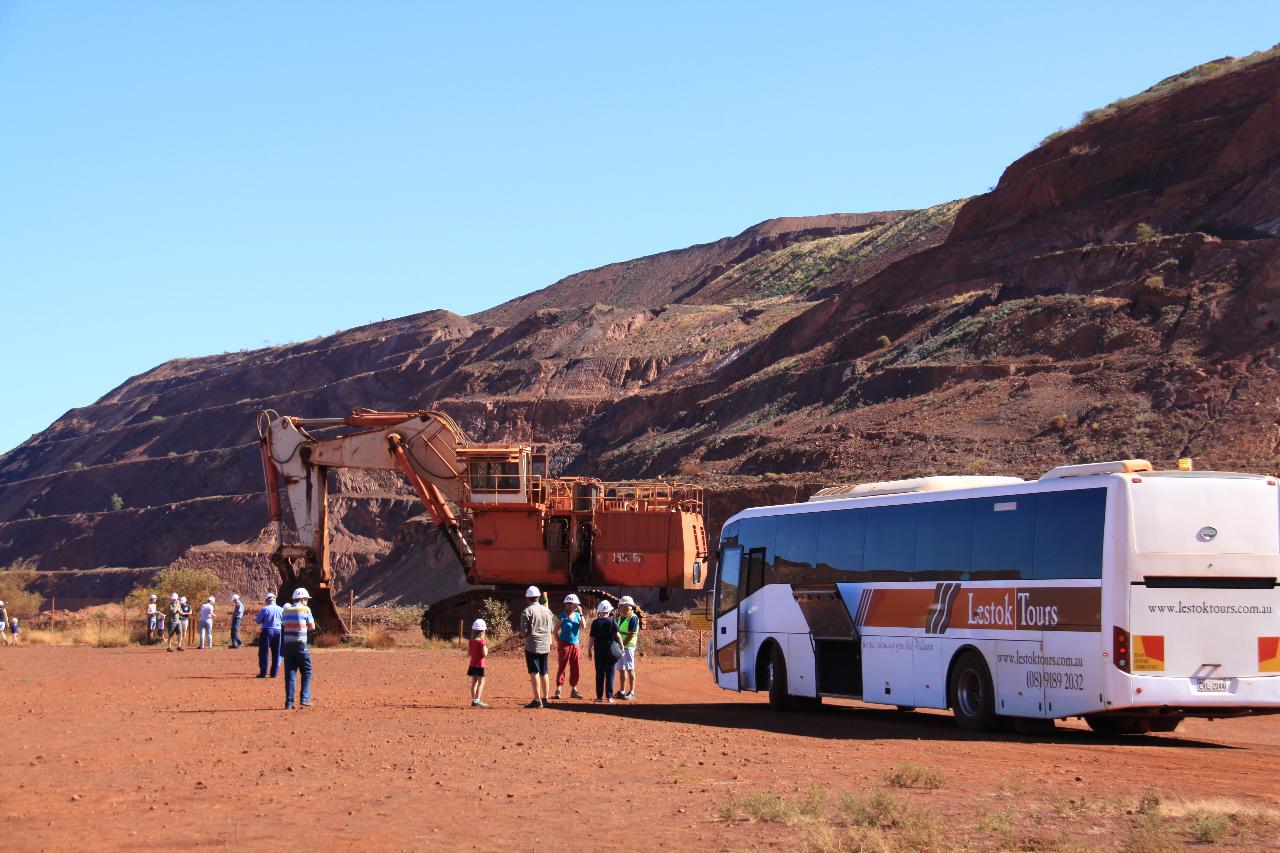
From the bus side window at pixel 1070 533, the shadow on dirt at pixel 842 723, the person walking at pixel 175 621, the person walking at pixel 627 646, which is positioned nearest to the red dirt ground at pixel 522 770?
the shadow on dirt at pixel 842 723

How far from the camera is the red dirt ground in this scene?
11500 mm

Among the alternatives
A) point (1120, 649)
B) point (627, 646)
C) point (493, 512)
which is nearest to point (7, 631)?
point (493, 512)

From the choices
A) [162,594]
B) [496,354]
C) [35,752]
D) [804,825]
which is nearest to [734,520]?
[35,752]

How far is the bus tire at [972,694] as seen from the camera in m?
18.9

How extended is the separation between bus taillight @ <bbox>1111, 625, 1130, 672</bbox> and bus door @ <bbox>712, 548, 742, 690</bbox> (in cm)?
841

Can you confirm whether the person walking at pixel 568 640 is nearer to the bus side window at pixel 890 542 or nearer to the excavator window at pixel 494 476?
the bus side window at pixel 890 542

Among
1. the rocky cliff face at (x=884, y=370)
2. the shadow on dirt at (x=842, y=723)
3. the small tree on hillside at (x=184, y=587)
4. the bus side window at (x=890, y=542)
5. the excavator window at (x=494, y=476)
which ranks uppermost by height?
the rocky cliff face at (x=884, y=370)

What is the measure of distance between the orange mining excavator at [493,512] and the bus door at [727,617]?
48.1 ft

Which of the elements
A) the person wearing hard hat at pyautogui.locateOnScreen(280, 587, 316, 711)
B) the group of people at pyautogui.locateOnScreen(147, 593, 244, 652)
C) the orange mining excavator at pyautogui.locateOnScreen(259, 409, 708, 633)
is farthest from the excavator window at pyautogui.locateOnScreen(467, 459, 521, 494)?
the person wearing hard hat at pyautogui.locateOnScreen(280, 587, 316, 711)

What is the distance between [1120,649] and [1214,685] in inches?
49.1

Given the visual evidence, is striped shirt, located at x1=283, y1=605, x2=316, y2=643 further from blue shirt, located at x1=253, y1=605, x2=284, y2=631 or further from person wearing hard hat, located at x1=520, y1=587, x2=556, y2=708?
blue shirt, located at x1=253, y1=605, x2=284, y2=631

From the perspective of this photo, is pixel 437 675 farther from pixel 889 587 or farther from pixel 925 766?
pixel 925 766

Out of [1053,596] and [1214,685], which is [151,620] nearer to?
[1053,596]

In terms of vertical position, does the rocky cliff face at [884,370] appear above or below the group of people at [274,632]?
above
